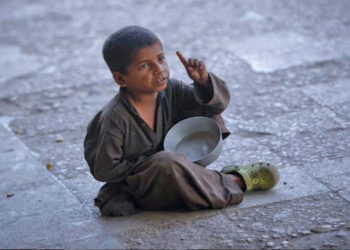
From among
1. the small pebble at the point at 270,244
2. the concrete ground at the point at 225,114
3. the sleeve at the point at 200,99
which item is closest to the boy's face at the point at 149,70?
the sleeve at the point at 200,99

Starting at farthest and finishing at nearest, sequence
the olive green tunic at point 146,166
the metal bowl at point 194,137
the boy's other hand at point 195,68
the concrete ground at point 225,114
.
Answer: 1. the metal bowl at point 194,137
2. the boy's other hand at point 195,68
3. the olive green tunic at point 146,166
4. the concrete ground at point 225,114

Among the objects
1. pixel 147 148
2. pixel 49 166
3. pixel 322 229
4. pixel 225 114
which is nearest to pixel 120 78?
pixel 147 148

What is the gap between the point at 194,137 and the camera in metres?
3.53

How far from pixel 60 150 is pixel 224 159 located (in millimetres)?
1135

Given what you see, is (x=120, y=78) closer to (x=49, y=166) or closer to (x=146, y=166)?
(x=146, y=166)

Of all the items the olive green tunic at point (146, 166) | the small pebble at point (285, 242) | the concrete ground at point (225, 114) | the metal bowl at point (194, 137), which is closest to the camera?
the small pebble at point (285, 242)

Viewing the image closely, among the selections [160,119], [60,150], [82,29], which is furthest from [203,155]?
[82,29]

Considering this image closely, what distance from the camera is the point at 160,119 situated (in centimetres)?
339

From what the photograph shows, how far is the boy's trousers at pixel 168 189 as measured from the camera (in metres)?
3.14

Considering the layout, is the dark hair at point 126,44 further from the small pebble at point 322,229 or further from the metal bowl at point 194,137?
the small pebble at point 322,229

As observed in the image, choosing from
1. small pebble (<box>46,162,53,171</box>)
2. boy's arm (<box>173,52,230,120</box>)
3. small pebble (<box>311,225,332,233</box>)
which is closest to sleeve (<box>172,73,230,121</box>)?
boy's arm (<box>173,52,230,120</box>)

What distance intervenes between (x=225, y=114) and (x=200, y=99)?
1.38 meters

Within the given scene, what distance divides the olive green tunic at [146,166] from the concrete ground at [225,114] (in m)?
0.07

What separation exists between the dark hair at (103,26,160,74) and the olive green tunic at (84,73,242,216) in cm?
19
